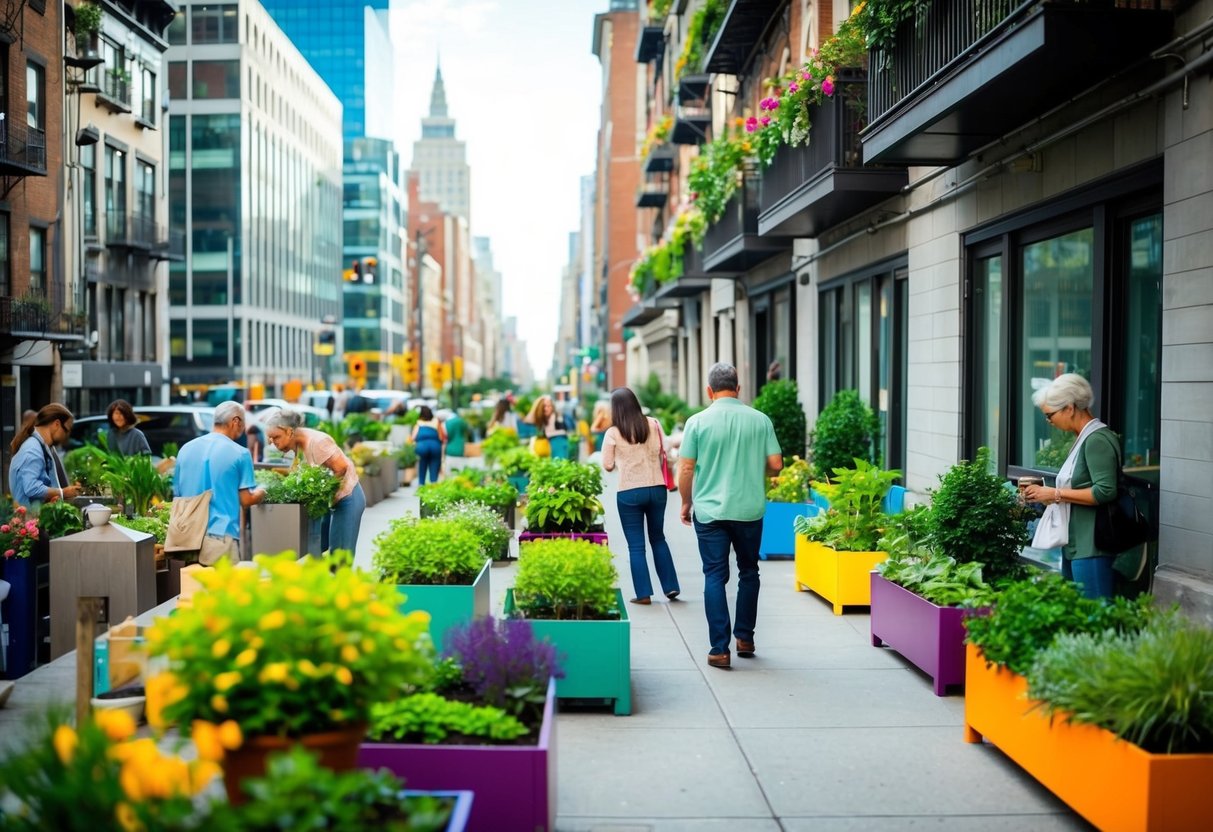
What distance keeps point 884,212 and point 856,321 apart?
2.27 metres

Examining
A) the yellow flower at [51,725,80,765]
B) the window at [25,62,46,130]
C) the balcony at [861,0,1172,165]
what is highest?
the window at [25,62,46,130]

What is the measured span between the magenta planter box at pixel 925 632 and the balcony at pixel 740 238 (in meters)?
11.3

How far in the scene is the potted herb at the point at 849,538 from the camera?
32.7 feet

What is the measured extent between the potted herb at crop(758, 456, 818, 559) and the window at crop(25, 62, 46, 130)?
23.1 meters

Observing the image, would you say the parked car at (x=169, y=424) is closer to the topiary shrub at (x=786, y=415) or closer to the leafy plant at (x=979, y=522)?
the topiary shrub at (x=786, y=415)

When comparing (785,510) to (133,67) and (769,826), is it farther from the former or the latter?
(133,67)

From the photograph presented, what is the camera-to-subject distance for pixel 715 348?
103 feet

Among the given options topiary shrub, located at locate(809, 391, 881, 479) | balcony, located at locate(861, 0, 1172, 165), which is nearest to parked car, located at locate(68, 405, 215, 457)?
topiary shrub, located at locate(809, 391, 881, 479)

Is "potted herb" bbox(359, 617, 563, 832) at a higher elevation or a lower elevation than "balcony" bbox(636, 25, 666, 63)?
lower

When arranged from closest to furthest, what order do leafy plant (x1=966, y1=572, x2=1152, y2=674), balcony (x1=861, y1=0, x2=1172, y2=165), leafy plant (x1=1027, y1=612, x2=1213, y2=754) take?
1. leafy plant (x1=1027, y1=612, x2=1213, y2=754)
2. leafy plant (x1=966, y1=572, x2=1152, y2=674)
3. balcony (x1=861, y1=0, x2=1172, y2=165)

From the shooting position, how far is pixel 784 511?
531 inches

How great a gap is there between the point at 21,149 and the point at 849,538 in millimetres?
24178

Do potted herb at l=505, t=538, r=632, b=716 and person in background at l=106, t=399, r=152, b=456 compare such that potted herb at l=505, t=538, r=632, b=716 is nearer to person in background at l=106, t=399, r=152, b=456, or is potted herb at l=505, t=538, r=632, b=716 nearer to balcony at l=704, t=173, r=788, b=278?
person in background at l=106, t=399, r=152, b=456

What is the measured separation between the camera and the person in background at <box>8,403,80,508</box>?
9945mm
